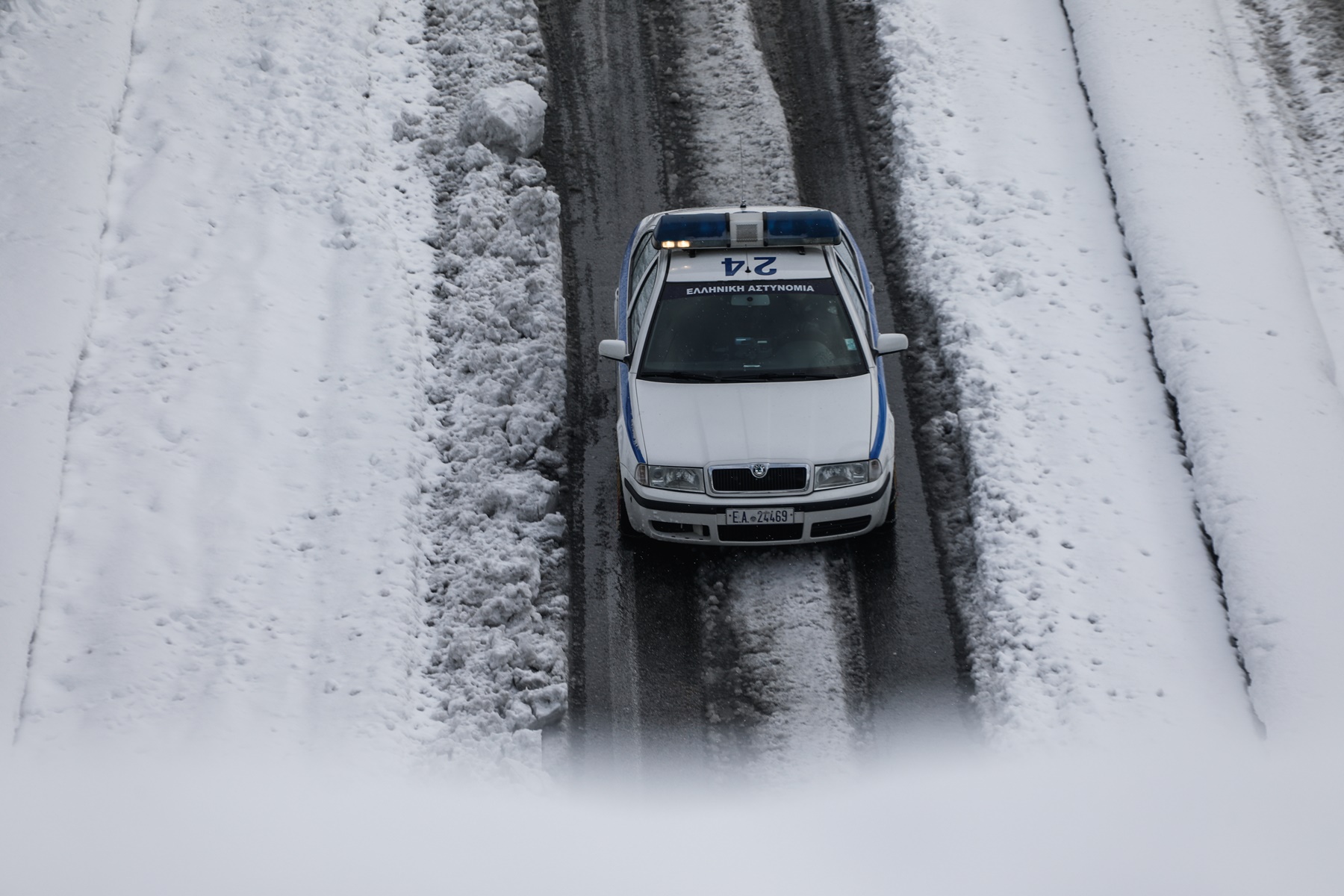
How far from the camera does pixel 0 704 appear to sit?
23.1 ft

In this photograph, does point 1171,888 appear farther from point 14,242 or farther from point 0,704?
point 14,242

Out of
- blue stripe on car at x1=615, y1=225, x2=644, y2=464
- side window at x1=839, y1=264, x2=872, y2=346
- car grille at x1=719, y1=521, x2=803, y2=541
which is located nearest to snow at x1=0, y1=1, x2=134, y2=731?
blue stripe on car at x1=615, y1=225, x2=644, y2=464

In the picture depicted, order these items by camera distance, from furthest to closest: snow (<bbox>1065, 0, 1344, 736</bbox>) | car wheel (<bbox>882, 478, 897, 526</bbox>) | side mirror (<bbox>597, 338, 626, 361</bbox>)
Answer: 1. side mirror (<bbox>597, 338, 626, 361</bbox>)
2. car wheel (<bbox>882, 478, 897, 526</bbox>)
3. snow (<bbox>1065, 0, 1344, 736</bbox>)

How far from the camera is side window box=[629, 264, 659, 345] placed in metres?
8.83

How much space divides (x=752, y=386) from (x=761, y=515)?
978 millimetres

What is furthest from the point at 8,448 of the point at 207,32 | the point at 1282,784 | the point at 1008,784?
the point at 1282,784

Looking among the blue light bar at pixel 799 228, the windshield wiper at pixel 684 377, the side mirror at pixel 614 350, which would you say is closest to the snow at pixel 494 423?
the side mirror at pixel 614 350

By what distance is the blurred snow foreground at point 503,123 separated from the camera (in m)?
11.7

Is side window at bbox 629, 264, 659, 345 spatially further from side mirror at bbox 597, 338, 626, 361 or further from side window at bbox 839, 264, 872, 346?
side window at bbox 839, 264, 872, 346

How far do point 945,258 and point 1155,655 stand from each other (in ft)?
14.5

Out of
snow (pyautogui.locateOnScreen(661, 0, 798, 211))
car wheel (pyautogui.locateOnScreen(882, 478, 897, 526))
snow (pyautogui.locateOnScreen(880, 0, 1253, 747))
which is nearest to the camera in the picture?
snow (pyautogui.locateOnScreen(880, 0, 1253, 747))

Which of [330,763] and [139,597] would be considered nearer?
[330,763]

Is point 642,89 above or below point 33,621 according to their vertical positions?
above

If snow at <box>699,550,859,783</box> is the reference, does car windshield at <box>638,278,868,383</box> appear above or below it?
above
